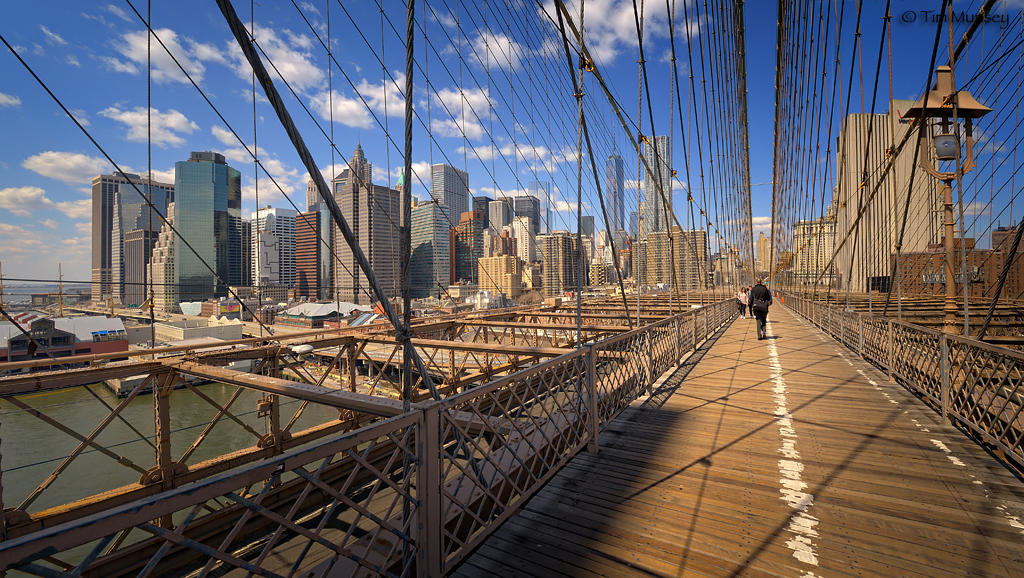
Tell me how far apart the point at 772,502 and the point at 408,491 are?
8.78ft

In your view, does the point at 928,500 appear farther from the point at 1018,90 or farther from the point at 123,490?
the point at 1018,90

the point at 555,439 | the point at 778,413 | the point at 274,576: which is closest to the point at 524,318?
the point at 778,413

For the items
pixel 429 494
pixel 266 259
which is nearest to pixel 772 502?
pixel 429 494

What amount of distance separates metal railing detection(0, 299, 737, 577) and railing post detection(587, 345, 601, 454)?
0.04 feet

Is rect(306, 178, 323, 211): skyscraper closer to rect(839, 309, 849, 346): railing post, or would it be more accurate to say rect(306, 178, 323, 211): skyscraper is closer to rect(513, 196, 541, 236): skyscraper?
rect(513, 196, 541, 236): skyscraper

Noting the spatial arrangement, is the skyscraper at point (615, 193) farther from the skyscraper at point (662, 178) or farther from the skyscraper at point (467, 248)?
the skyscraper at point (467, 248)

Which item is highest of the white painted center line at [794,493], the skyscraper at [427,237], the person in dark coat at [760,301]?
the skyscraper at [427,237]

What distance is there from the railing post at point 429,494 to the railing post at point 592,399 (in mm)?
2090

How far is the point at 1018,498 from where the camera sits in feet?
10.1

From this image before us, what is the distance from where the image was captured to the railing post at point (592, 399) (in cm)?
400

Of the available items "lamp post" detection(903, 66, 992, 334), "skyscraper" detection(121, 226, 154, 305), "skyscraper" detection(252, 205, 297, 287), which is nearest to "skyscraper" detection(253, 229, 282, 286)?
"skyscraper" detection(252, 205, 297, 287)

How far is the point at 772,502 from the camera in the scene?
3.10m

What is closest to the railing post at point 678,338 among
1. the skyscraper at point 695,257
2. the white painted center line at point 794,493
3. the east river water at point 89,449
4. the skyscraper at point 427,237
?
the white painted center line at point 794,493

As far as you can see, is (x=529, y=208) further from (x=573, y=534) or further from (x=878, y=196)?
(x=573, y=534)
